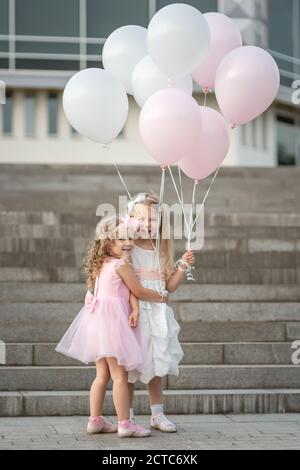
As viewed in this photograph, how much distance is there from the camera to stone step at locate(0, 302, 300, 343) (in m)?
9.12

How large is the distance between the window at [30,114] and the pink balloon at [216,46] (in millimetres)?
14702

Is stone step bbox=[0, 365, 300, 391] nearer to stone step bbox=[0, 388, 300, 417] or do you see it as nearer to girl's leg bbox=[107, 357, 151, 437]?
stone step bbox=[0, 388, 300, 417]

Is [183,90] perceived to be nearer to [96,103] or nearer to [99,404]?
[96,103]

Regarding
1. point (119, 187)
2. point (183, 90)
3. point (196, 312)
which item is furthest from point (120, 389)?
point (119, 187)

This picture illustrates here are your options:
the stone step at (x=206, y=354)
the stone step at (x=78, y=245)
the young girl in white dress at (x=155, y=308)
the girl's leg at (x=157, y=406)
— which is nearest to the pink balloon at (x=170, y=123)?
the young girl in white dress at (x=155, y=308)

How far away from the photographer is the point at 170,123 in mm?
7008

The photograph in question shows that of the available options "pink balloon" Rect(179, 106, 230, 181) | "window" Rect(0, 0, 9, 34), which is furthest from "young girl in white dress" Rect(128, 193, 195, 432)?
"window" Rect(0, 0, 9, 34)

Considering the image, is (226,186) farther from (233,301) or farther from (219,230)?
(233,301)

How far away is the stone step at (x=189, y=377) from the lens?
8.41 m

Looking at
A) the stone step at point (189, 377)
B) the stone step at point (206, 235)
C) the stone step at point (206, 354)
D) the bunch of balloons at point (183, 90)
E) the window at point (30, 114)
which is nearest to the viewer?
the bunch of balloons at point (183, 90)

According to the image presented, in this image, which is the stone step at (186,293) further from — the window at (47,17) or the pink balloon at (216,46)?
the window at (47,17)

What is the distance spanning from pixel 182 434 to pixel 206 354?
171cm

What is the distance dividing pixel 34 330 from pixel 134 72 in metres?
2.58

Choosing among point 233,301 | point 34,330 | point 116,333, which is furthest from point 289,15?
point 116,333
